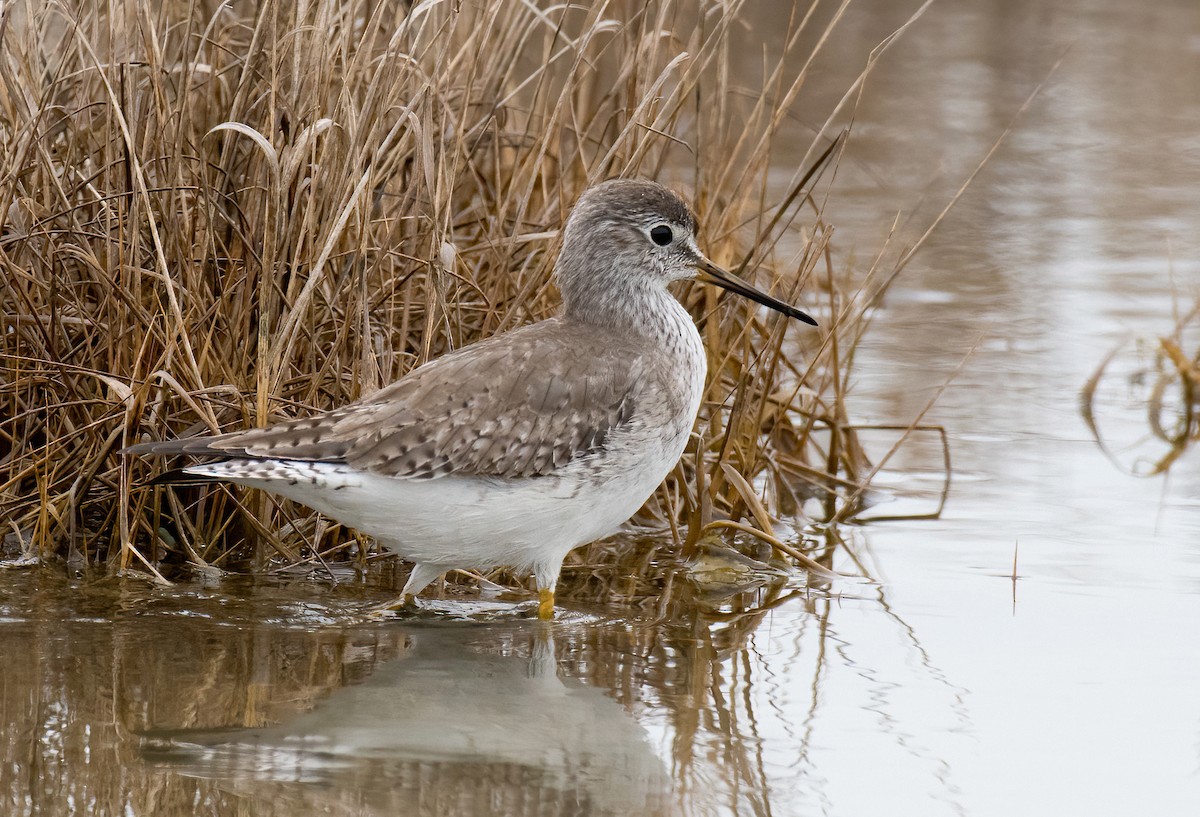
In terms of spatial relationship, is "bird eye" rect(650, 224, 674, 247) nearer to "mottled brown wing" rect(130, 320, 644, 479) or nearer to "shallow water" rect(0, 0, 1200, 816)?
"mottled brown wing" rect(130, 320, 644, 479)

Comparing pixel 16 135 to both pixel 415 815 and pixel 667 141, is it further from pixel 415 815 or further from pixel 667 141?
pixel 415 815

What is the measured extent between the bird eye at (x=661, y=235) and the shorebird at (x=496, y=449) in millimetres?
391

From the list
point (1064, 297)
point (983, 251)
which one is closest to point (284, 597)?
point (1064, 297)

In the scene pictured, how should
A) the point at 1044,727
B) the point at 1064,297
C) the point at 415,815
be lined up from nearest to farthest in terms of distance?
the point at 415,815 → the point at 1044,727 → the point at 1064,297

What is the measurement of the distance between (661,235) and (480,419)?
43.8 inches

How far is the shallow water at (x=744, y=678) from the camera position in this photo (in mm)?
4250

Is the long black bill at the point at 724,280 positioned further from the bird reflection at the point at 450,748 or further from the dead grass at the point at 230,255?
the bird reflection at the point at 450,748

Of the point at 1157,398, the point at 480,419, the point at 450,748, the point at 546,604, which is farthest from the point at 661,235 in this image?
the point at 1157,398

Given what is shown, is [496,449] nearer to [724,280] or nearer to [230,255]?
[724,280]

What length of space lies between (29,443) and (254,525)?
96 centimetres

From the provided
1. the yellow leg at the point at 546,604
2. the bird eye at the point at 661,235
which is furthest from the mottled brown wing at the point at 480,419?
the bird eye at the point at 661,235

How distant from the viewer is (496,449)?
17.2 ft

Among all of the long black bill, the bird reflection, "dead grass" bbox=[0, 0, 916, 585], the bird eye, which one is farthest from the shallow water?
the bird eye

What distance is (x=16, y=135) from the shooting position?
5.87m
